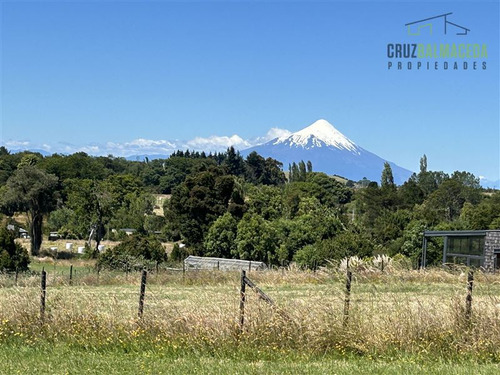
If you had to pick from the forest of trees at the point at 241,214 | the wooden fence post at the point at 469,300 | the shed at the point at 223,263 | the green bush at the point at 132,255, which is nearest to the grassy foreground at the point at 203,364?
the wooden fence post at the point at 469,300

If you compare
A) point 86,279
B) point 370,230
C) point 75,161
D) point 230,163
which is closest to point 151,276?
point 86,279

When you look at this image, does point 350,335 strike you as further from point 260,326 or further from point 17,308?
point 17,308

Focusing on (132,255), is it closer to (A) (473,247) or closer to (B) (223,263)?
(B) (223,263)

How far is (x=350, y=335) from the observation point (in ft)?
33.0

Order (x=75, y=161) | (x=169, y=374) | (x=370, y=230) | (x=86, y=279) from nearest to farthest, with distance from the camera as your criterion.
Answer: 1. (x=169, y=374)
2. (x=86, y=279)
3. (x=370, y=230)
4. (x=75, y=161)

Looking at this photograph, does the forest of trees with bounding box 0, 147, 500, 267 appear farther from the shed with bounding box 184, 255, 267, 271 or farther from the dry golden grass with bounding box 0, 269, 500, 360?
the dry golden grass with bounding box 0, 269, 500, 360

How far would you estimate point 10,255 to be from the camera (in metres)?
44.9

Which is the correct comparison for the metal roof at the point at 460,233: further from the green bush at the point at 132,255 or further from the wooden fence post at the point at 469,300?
the wooden fence post at the point at 469,300

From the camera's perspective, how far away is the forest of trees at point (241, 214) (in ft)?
186

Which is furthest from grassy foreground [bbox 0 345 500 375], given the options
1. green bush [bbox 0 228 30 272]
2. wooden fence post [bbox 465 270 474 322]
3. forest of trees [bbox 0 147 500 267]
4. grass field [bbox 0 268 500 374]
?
green bush [bbox 0 228 30 272]

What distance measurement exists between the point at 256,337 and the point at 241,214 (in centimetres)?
5958

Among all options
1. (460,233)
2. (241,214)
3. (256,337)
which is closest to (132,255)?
(460,233)

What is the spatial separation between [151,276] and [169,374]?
72.4 ft

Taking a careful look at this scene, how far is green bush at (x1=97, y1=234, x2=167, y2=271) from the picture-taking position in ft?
145
